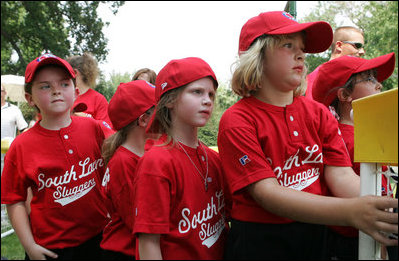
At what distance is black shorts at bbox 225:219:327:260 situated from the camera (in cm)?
143

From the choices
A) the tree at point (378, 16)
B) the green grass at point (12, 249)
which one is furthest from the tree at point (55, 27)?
the green grass at point (12, 249)

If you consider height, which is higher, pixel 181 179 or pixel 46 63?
pixel 46 63

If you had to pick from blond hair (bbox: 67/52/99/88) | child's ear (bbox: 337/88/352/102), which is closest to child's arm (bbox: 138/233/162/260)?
child's ear (bbox: 337/88/352/102)

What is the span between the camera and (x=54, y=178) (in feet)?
7.42

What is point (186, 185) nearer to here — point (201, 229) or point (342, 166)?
point (201, 229)

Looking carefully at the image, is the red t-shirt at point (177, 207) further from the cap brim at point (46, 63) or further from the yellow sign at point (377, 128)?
the cap brim at point (46, 63)

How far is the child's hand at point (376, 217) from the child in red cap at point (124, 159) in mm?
987

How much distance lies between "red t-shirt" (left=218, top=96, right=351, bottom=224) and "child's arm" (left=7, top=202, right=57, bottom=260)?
4.09 feet

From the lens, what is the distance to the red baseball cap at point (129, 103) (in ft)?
7.75

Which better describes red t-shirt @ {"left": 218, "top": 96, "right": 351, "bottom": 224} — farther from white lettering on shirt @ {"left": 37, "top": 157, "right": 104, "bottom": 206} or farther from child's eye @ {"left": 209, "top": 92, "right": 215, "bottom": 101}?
white lettering on shirt @ {"left": 37, "top": 157, "right": 104, "bottom": 206}

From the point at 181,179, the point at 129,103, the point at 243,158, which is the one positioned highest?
the point at 129,103

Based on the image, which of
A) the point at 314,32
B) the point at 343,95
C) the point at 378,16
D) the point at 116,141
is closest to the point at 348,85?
the point at 343,95

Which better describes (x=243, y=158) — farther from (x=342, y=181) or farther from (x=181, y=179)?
(x=342, y=181)

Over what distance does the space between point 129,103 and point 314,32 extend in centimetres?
120
